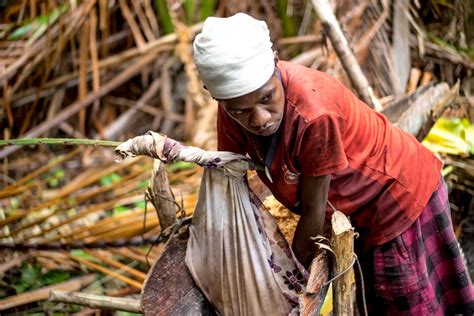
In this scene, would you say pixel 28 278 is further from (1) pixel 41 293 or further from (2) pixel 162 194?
(2) pixel 162 194

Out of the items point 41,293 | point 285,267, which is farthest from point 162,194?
point 41,293

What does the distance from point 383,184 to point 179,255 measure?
0.66 meters

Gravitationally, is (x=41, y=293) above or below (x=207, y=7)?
below

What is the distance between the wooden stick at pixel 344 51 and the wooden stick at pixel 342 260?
116cm

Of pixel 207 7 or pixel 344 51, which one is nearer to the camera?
pixel 344 51

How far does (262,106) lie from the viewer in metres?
1.33

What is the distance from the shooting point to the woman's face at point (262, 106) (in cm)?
133

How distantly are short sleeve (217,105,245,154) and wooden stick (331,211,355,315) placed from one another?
341 mm

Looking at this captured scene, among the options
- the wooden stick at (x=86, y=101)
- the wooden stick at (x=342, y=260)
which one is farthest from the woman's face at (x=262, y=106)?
the wooden stick at (x=86, y=101)

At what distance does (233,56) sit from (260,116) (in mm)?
145

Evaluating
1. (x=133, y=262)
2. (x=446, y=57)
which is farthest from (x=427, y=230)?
(x=446, y=57)

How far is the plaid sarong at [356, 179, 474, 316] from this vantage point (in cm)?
173

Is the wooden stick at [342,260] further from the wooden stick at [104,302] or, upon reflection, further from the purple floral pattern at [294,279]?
the wooden stick at [104,302]

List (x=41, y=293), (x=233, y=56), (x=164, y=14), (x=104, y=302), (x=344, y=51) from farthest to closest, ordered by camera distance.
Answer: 1. (x=164, y=14)
2. (x=344, y=51)
3. (x=41, y=293)
4. (x=104, y=302)
5. (x=233, y=56)
